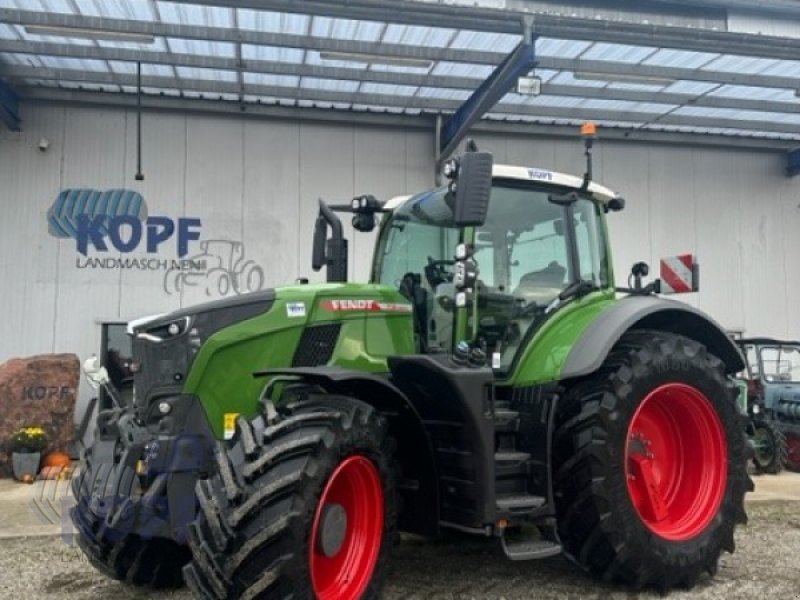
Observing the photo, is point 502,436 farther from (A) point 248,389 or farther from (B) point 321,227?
(B) point 321,227

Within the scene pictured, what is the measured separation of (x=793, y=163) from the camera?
45.8 feet

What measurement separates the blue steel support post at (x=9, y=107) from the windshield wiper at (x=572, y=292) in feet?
28.6

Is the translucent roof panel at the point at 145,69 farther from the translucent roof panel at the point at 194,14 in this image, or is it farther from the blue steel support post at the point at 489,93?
the blue steel support post at the point at 489,93

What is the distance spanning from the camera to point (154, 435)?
396 centimetres

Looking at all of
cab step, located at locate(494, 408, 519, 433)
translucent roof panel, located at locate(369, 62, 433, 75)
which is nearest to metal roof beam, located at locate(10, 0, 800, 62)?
translucent roof panel, located at locate(369, 62, 433, 75)

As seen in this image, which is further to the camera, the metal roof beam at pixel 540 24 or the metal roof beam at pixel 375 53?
the metal roof beam at pixel 375 53

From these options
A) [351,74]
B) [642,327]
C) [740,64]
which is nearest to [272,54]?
[351,74]

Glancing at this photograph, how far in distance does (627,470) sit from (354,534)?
176 centimetres

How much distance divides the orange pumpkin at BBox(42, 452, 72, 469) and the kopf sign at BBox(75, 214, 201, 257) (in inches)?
118

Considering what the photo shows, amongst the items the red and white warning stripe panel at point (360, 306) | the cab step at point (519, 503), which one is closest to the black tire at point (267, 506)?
the red and white warning stripe panel at point (360, 306)

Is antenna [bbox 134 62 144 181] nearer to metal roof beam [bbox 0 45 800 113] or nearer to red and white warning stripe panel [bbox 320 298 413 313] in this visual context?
metal roof beam [bbox 0 45 800 113]

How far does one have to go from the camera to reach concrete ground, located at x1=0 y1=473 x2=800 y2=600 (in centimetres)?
450

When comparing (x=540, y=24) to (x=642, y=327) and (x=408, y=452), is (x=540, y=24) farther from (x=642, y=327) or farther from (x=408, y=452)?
(x=408, y=452)

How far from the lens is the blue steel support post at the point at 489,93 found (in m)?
9.48
